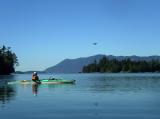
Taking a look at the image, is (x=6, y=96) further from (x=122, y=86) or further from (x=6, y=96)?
(x=122, y=86)

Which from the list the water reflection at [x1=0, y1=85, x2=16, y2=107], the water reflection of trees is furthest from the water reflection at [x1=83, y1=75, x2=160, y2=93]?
the water reflection at [x1=0, y1=85, x2=16, y2=107]

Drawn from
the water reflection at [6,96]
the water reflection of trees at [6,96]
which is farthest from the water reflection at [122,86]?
the water reflection at [6,96]

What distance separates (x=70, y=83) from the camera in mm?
90125

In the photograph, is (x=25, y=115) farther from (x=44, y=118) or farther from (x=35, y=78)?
(x=35, y=78)

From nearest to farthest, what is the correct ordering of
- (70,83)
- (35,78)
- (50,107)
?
(50,107) < (35,78) < (70,83)

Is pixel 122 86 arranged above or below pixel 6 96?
above

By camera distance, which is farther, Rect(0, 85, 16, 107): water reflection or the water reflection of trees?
the water reflection of trees

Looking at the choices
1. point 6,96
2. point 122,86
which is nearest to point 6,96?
point 6,96

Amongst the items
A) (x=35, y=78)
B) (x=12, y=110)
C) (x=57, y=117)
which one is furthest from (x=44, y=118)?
(x=35, y=78)

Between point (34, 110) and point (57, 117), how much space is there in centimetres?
480

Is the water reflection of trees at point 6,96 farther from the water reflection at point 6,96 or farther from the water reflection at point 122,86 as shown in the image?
the water reflection at point 122,86

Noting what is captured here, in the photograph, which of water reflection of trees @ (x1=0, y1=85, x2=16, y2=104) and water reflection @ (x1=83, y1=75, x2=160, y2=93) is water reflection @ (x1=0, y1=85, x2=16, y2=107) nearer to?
water reflection of trees @ (x1=0, y1=85, x2=16, y2=104)

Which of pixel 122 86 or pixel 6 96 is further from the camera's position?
pixel 122 86

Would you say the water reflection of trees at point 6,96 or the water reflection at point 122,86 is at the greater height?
the water reflection at point 122,86
